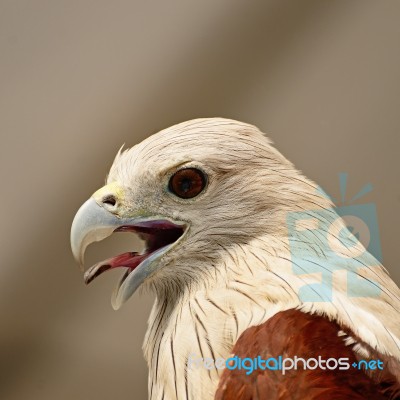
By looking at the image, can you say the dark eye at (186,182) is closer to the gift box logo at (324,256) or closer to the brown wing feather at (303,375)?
the gift box logo at (324,256)

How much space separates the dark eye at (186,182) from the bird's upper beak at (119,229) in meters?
0.06

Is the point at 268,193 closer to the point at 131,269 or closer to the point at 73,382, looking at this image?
the point at 131,269

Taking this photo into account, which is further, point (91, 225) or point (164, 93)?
point (164, 93)

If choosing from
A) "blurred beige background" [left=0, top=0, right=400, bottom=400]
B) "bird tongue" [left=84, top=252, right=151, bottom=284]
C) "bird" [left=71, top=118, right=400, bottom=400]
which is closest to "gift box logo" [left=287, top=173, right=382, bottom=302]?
"bird" [left=71, top=118, right=400, bottom=400]

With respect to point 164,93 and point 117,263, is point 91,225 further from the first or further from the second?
point 164,93

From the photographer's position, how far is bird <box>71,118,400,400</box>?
46.6 inches

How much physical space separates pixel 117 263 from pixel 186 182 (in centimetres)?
22

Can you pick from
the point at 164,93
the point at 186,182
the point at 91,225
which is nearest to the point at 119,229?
the point at 91,225

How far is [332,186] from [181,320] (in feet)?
3.35

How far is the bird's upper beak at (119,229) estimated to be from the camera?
4.27ft

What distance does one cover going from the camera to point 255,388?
105 centimetres

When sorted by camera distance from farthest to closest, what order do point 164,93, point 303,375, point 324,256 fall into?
point 164,93
point 324,256
point 303,375

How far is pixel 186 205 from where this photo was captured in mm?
1325

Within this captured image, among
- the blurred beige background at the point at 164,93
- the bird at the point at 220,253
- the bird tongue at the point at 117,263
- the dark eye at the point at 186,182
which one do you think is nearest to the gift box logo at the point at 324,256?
the bird at the point at 220,253
